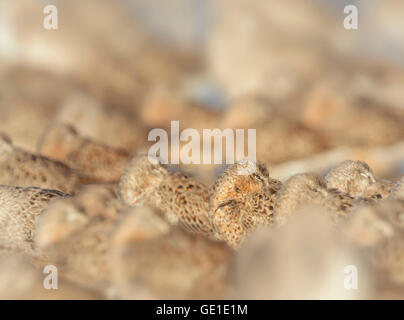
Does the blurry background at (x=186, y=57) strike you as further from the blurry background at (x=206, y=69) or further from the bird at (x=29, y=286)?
the bird at (x=29, y=286)

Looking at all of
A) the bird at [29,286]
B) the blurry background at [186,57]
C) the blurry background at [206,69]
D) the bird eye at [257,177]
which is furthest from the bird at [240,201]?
the blurry background at [186,57]

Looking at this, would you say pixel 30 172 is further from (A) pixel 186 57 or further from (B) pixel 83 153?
(A) pixel 186 57

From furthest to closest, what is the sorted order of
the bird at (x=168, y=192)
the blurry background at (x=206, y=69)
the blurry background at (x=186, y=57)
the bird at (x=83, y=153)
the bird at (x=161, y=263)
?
the blurry background at (x=186, y=57) < the blurry background at (x=206, y=69) < the bird at (x=83, y=153) < the bird at (x=168, y=192) < the bird at (x=161, y=263)

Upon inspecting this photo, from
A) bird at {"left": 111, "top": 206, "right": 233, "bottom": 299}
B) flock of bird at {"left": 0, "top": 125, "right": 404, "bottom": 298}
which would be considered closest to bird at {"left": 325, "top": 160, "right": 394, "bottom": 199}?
flock of bird at {"left": 0, "top": 125, "right": 404, "bottom": 298}

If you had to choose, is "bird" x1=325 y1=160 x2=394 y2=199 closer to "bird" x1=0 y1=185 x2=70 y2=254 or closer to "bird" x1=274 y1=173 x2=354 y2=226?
"bird" x1=274 y1=173 x2=354 y2=226

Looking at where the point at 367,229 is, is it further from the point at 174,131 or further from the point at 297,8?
the point at 297,8
